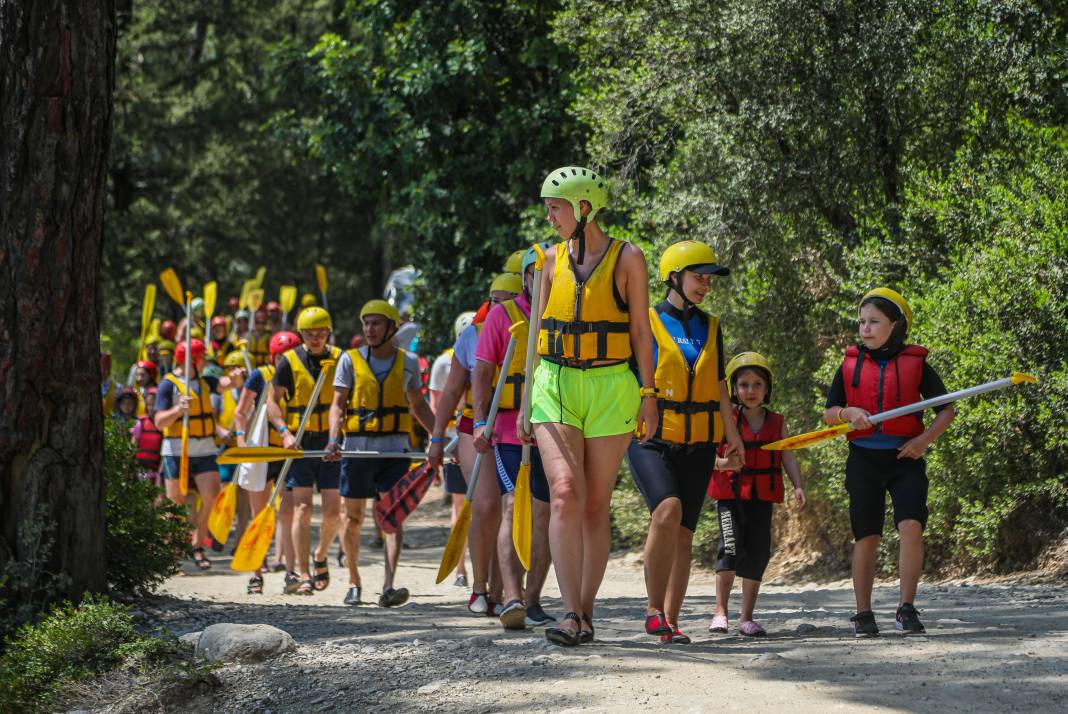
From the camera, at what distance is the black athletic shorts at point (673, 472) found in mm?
6676

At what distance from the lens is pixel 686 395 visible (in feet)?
22.1

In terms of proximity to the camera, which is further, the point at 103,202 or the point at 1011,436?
the point at 1011,436

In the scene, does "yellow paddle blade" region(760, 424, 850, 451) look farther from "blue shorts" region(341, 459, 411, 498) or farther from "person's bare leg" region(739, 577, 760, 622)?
"blue shorts" region(341, 459, 411, 498)

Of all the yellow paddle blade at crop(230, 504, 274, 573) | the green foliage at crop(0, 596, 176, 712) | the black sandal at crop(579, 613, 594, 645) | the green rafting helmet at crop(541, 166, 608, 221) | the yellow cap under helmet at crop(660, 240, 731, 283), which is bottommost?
the green foliage at crop(0, 596, 176, 712)

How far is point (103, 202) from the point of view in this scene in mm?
7715

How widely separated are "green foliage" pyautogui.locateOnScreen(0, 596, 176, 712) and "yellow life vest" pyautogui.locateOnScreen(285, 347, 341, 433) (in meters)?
3.46

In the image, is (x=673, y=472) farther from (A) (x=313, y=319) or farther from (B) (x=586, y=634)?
(A) (x=313, y=319)

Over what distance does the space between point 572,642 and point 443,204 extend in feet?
40.1

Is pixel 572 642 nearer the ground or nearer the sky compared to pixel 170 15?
nearer the ground

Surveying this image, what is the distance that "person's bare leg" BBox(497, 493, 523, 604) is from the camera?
730 centimetres

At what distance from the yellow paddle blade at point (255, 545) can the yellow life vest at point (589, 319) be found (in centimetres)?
470

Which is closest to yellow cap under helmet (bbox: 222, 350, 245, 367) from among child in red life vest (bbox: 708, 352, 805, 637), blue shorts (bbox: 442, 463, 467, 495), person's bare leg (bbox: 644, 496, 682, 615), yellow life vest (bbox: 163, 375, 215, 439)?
yellow life vest (bbox: 163, 375, 215, 439)

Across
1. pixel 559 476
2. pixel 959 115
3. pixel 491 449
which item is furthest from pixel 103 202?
pixel 959 115

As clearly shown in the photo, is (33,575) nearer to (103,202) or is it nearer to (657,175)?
(103,202)
